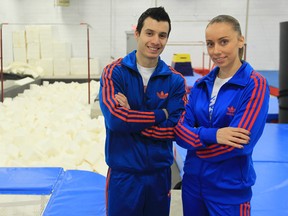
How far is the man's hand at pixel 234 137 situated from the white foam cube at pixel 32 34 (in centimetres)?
936

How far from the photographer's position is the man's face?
1.70 meters

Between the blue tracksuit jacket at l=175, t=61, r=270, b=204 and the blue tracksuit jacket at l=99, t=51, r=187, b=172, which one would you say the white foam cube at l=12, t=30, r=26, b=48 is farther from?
the blue tracksuit jacket at l=175, t=61, r=270, b=204

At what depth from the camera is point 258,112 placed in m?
1.53

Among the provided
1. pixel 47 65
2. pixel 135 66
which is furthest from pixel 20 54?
pixel 135 66

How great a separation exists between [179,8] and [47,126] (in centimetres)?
723

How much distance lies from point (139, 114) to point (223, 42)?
52 cm

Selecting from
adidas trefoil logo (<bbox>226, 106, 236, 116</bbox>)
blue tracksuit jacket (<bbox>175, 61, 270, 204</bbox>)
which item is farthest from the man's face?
adidas trefoil logo (<bbox>226, 106, 236, 116</bbox>)

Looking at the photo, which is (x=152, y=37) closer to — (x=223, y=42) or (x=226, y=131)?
(x=223, y=42)

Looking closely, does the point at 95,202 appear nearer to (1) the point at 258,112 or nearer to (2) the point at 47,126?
(1) the point at 258,112

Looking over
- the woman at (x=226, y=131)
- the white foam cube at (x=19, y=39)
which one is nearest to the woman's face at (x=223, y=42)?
the woman at (x=226, y=131)

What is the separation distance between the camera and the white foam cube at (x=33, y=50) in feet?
32.9

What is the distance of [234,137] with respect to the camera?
1512 millimetres

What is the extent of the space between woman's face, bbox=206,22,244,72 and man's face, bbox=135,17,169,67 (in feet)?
0.79

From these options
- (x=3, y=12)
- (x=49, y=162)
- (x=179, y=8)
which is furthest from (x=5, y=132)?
(x=179, y=8)
